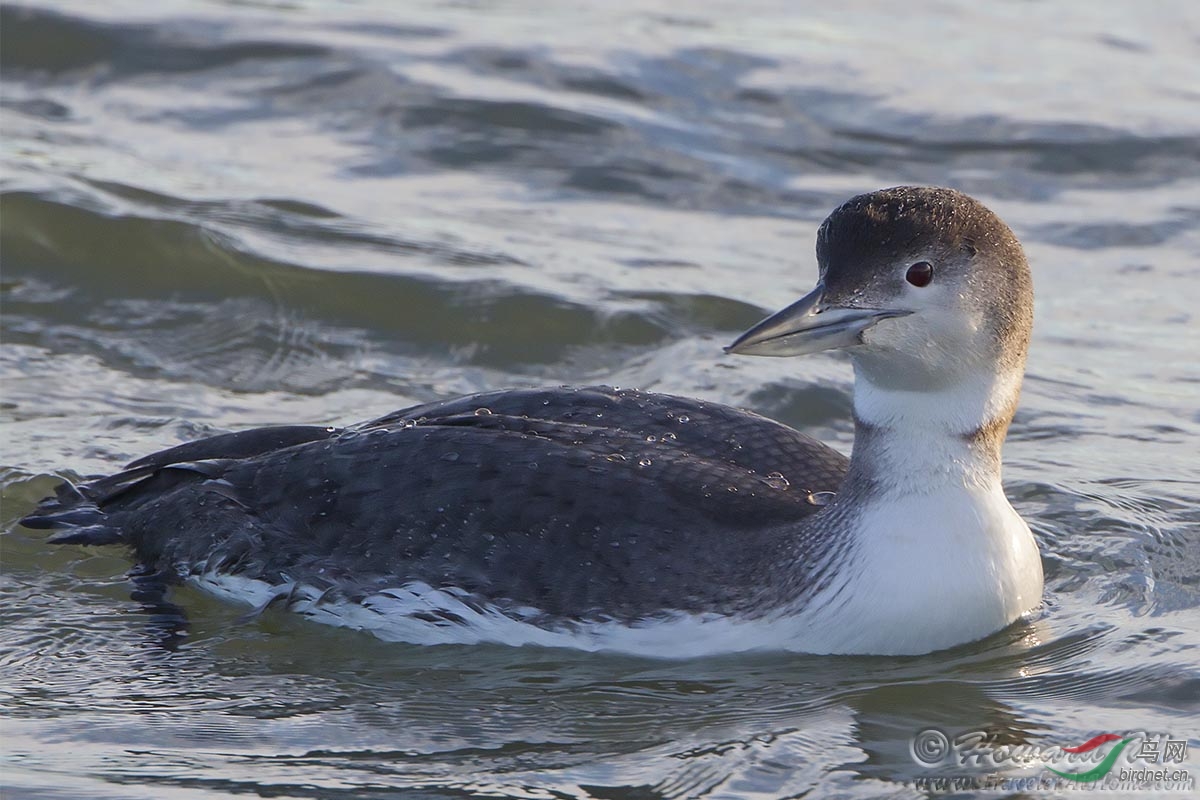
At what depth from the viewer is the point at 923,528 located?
19.3ft

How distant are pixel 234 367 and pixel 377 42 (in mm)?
4563

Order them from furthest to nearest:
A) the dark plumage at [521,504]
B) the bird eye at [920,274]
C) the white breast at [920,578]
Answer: the dark plumage at [521,504] → the white breast at [920,578] → the bird eye at [920,274]

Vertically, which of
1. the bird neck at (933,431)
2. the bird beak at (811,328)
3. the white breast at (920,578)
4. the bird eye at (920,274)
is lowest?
the white breast at (920,578)

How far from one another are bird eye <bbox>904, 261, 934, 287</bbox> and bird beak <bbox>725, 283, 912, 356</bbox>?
0.10 metres

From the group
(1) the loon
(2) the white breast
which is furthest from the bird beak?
(2) the white breast

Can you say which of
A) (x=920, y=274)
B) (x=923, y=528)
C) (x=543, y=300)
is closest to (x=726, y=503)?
(x=923, y=528)

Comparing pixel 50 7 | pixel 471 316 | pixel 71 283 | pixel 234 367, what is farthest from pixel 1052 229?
pixel 50 7

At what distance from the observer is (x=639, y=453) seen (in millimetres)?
6289

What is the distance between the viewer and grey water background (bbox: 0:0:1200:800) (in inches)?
228

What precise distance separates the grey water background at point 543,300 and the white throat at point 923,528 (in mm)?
194

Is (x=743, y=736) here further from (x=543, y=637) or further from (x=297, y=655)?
(x=297, y=655)

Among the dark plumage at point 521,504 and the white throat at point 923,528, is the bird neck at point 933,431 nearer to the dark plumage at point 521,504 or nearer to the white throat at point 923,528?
the white throat at point 923,528

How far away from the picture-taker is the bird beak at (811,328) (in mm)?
5770

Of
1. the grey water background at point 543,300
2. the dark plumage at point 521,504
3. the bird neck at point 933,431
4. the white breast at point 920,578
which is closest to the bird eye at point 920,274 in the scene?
the bird neck at point 933,431
